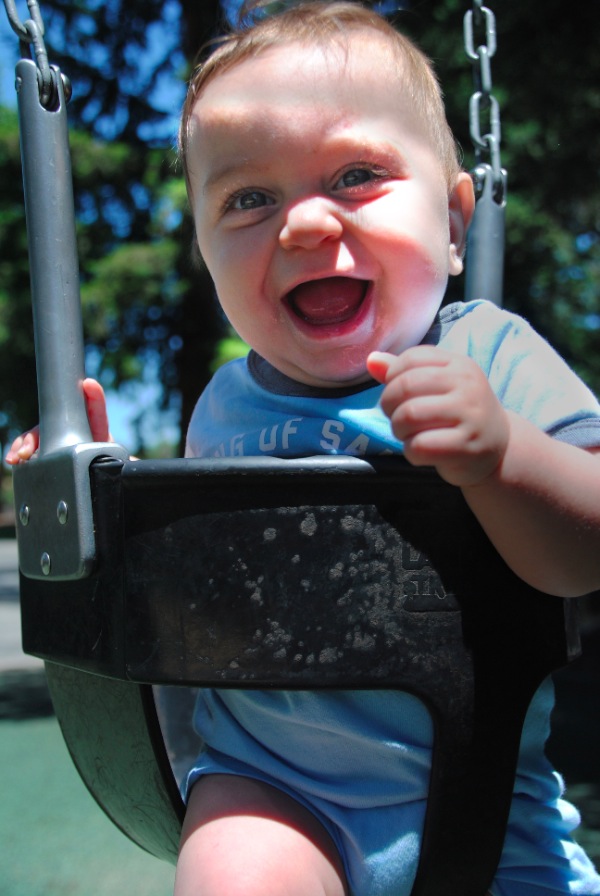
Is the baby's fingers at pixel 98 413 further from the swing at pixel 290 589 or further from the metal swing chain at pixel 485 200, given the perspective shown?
the metal swing chain at pixel 485 200

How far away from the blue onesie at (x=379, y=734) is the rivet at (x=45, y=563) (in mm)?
267

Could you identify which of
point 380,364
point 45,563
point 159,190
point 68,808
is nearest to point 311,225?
point 380,364

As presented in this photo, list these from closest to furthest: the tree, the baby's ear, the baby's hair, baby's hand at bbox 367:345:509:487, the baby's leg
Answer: baby's hand at bbox 367:345:509:487, the baby's leg, the baby's hair, the baby's ear, the tree

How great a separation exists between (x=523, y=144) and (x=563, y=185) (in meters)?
1.27

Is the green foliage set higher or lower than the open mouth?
higher

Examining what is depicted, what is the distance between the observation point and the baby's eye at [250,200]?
1152mm

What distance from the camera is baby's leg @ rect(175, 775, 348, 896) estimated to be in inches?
37.5

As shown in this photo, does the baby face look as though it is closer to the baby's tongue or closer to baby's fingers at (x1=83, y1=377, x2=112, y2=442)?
the baby's tongue

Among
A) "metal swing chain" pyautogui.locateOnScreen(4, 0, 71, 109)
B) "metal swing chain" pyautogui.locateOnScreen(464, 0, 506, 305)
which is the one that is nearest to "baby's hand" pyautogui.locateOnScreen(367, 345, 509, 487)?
"metal swing chain" pyautogui.locateOnScreen(4, 0, 71, 109)

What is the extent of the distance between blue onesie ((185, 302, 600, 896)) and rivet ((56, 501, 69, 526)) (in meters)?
0.26

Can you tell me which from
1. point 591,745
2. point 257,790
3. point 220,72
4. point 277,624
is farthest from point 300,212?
point 591,745

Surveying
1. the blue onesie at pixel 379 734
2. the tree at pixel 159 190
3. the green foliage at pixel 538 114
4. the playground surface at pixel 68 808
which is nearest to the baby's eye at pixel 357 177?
the blue onesie at pixel 379 734

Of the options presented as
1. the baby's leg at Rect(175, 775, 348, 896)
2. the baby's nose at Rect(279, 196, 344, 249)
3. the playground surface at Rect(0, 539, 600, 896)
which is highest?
the baby's nose at Rect(279, 196, 344, 249)

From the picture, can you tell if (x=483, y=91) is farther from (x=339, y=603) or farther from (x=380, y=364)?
(x=339, y=603)
